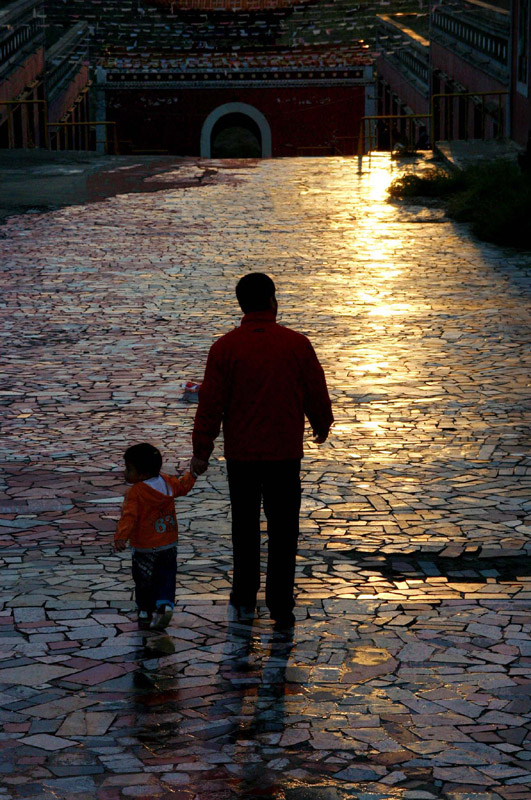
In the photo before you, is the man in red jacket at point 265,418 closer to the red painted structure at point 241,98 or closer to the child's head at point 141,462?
the child's head at point 141,462

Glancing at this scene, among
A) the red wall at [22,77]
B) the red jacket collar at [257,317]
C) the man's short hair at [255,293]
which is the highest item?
the red wall at [22,77]

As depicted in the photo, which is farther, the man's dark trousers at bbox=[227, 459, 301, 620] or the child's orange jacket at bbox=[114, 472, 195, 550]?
the man's dark trousers at bbox=[227, 459, 301, 620]

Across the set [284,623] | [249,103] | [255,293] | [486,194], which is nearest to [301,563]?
[284,623]

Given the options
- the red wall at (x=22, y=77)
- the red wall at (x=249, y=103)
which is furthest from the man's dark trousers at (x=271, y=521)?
the red wall at (x=249, y=103)

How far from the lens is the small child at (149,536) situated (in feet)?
17.9

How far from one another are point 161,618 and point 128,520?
18.0 inches

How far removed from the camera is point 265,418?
217 inches

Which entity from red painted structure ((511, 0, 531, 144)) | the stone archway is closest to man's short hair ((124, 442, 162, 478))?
red painted structure ((511, 0, 531, 144))

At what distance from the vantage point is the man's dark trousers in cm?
556

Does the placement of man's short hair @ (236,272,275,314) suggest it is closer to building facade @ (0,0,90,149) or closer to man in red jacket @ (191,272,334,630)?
man in red jacket @ (191,272,334,630)

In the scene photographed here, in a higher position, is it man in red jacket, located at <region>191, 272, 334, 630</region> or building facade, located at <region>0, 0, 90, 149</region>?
building facade, located at <region>0, 0, 90, 149</region>

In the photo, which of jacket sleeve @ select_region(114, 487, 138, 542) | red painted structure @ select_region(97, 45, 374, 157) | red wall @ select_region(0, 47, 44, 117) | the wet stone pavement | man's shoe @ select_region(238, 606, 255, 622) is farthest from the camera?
red painted structure @ select_region(97, 45, 374, 157)

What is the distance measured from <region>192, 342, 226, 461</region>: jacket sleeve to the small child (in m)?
0.21

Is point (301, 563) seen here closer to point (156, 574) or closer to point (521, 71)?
point (156, 574)
